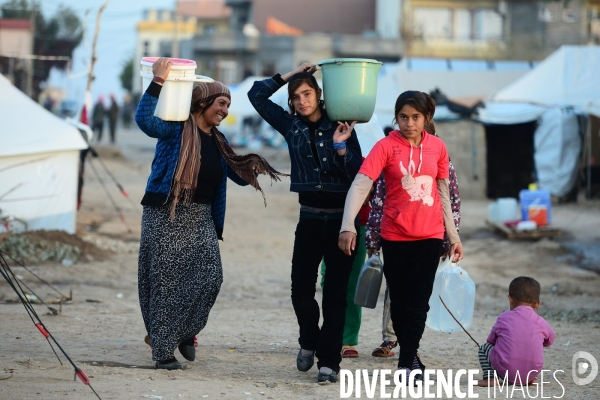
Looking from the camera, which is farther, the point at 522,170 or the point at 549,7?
the point at 549,7

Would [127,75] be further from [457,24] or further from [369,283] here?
[369,283]

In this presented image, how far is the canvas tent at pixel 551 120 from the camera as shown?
17719 mm

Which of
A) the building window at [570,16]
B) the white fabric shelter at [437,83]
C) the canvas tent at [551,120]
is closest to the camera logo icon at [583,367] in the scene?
the canvas tent at [551,120]

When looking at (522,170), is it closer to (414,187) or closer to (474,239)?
(474,239)

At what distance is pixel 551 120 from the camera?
1783cm

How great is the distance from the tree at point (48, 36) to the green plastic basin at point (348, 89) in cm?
2543

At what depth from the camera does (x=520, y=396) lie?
15.1 ft

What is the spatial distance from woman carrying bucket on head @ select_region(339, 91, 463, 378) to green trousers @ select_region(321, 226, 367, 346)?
0.64 meters

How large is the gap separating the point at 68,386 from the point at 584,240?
9.69m

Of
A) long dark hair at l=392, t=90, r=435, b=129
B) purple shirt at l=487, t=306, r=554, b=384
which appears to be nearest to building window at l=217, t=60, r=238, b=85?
long dark hair at l=392, t=90, r=435, b=129

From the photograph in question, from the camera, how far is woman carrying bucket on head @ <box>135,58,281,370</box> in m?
4.89

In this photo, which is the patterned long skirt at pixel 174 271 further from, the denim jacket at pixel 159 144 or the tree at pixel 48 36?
the tree at pixel 48 36

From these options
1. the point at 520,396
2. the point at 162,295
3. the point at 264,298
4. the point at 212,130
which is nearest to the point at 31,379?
the point at 162,295

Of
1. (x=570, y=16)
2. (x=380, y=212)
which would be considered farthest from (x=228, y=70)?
(x=380, y=212)
